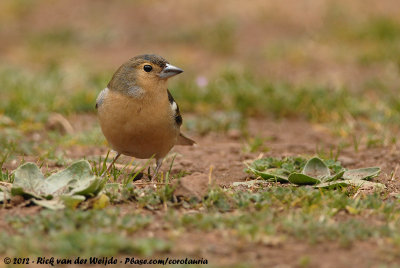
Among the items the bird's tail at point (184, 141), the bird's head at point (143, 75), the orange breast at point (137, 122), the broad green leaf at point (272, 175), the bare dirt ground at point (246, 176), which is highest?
the bird's head at point (143, 75)

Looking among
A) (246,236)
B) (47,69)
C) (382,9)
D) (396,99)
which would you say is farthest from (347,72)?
(246,236)

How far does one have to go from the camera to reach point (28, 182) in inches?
185

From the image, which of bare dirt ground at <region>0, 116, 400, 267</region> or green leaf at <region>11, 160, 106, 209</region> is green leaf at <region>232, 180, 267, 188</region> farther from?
green leaf at <region>11, 160, 106, 209</region>

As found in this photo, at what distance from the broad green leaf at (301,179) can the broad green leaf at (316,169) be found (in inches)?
7.0

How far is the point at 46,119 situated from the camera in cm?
802

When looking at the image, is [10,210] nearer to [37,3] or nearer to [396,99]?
[396,99]

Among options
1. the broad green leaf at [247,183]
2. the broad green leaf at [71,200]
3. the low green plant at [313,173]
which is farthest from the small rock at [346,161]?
the broad green leaf at [71,200]

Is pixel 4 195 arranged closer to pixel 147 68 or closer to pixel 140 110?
pixel 140 110

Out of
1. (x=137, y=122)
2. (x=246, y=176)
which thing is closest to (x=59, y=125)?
(x=137, y=122)

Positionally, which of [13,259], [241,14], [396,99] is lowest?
[13,259]

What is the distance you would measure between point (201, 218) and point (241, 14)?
11039 millimetres

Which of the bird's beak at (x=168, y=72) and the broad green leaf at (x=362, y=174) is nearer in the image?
the broad green leaf at (x=362, y=174)

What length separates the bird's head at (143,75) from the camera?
5856 mm

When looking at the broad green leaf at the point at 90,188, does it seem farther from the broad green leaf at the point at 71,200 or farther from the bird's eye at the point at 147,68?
the bird's eye at the point at 147,68
